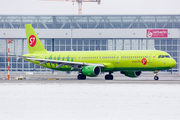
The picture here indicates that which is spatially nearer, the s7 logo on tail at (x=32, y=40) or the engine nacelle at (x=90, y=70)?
the engine nacelle at (x=90, y=70)

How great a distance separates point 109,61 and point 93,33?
30169mm

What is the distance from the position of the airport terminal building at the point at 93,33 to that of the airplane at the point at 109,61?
24926mm

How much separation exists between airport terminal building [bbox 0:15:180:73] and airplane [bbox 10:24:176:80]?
24.9m

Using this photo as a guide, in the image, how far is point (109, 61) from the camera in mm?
40531

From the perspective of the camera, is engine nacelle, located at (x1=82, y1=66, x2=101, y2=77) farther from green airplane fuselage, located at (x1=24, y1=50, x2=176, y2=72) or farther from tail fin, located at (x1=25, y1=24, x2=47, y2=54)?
tail fin, located at (x1=25, y1=24, x2=47, y2=54)

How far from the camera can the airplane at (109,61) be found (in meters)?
38.2

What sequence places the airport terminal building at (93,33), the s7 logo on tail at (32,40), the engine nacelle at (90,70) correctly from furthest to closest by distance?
the airport terminal building at (93,33) → the s7 logo on tail at (32,40) → the engine nacelle at (90,70)

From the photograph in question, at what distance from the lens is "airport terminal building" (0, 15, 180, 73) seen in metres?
69.8

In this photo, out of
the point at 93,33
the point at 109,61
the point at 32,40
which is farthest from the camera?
the point at 93,33
